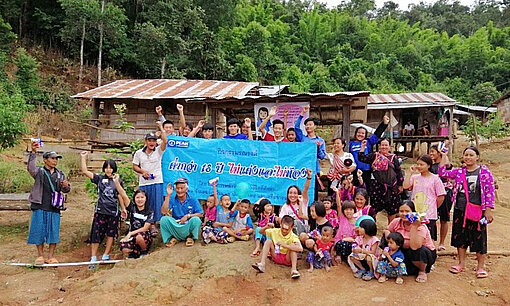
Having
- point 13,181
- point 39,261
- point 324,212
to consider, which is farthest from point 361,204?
point 13,181

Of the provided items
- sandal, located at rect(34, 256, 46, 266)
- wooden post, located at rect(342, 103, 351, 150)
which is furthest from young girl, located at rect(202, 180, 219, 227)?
wooden post, located at rect(342, 103, 351, 150)

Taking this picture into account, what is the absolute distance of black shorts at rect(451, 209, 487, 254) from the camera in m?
4.49

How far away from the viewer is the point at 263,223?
17.9ft

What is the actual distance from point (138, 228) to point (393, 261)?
3292mm

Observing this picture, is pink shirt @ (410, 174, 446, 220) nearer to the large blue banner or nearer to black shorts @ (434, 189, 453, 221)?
black shorts @ (434, 189, 453, 221)

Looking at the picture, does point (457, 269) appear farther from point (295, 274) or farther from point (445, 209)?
point (295, 274)

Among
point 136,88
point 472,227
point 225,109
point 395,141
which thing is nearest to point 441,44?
point 395,141

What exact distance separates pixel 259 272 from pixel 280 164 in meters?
1.98

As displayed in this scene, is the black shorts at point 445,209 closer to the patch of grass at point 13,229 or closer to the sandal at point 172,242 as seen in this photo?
the sandal at point 172,242

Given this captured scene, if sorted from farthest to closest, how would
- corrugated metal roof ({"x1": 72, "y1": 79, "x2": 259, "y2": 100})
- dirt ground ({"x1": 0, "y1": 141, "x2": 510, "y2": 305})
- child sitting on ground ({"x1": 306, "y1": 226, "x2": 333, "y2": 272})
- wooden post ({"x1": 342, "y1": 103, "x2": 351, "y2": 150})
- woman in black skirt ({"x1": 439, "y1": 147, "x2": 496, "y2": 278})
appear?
corrugated metal roof ({"x1": 72, "y1": 79, "x2": 259, "y2": 100}) < wooden post ({"x1": 342, "y1": 103, "x2": 351, "y2": 150}) < child sitting on ground ({"x1": 306, "y1": 226, "x2": 333, "y2": 272}) < woman in black skirt ({"x1": 439, "y1": 147, "x2": 496, "y2": 278}) < dirt ground ({"x1": 0, "y1": 141, "x2": 510, "y2": 305})

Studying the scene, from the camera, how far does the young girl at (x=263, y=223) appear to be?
Result: 517 centimetres

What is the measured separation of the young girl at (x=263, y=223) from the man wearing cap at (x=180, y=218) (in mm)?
860

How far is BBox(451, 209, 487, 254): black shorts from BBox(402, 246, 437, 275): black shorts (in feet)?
1.48

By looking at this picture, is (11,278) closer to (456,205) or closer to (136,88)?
(456,205)
